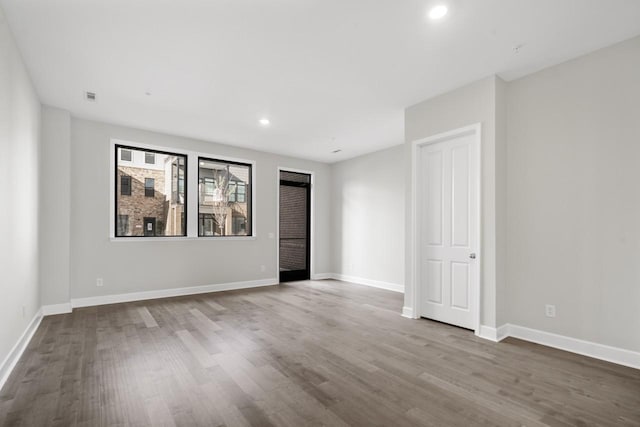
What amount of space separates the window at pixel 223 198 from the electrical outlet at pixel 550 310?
5052 millimetres

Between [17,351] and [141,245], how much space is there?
2.41 metres

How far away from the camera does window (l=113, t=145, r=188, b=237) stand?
16.7 feet

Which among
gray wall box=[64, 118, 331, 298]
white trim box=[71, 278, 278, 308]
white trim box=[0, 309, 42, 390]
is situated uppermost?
gray wall box=[64, 118, 331, 298]

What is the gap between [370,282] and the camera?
6.54 m

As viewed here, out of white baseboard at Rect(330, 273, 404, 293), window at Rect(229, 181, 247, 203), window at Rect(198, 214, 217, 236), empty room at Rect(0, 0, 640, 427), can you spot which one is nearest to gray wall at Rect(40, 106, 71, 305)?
empty room at Rect(0, 0, 640, 427)

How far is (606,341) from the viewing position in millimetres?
2824

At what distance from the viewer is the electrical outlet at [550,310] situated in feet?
10.3

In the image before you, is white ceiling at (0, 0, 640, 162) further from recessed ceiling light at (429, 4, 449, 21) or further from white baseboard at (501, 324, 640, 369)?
white baseboard at (501, 324, 640, 369)

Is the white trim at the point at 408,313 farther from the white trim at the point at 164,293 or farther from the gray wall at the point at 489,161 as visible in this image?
the white trim at the point at 164,293

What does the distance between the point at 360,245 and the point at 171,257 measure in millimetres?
3809

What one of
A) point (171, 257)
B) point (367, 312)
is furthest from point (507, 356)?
point (171, 257)

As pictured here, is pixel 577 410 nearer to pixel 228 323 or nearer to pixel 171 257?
pixel 228 323

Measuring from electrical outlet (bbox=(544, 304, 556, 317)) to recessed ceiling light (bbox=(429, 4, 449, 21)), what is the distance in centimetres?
298

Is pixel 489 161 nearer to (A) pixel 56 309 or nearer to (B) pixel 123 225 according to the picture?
(B) pixel 123 225
